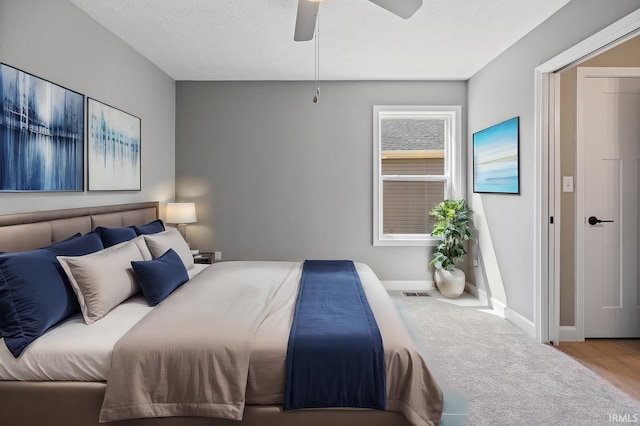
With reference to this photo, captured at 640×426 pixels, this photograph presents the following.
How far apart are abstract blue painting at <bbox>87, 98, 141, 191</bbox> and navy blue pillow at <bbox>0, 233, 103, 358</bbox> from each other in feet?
4.18

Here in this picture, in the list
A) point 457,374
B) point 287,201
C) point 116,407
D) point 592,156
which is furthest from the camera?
point 287,201

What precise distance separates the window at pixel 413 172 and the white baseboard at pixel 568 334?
1.92m

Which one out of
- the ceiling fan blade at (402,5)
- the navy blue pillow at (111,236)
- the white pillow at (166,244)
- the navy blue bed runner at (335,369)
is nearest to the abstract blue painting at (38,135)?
the navy blue pillow at (111,236)

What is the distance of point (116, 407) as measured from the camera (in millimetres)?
1741

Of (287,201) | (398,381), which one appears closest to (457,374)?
(398,381)

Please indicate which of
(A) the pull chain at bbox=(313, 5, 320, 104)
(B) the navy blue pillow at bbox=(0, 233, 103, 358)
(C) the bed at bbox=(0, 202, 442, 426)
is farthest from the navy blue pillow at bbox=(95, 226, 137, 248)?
(A) the pull chain at bbox=(313, 5, 320, 104)

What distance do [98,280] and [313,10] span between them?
6.76 ft

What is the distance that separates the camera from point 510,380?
264 cm

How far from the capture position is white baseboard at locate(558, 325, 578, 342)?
3344 millimetres

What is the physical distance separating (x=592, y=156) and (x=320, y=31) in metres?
2.56

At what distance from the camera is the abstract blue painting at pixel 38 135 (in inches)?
89.5

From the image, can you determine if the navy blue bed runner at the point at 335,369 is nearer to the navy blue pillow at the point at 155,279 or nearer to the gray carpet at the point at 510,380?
the gray carpet at the point at 510,380

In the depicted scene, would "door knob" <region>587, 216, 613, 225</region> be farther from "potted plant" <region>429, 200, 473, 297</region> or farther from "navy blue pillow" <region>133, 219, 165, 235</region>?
"navy blue pillow" <region>133, 219, 165, 235</region>

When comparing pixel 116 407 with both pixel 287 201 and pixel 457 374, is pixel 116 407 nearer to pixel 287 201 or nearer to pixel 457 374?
pixel 457 374
